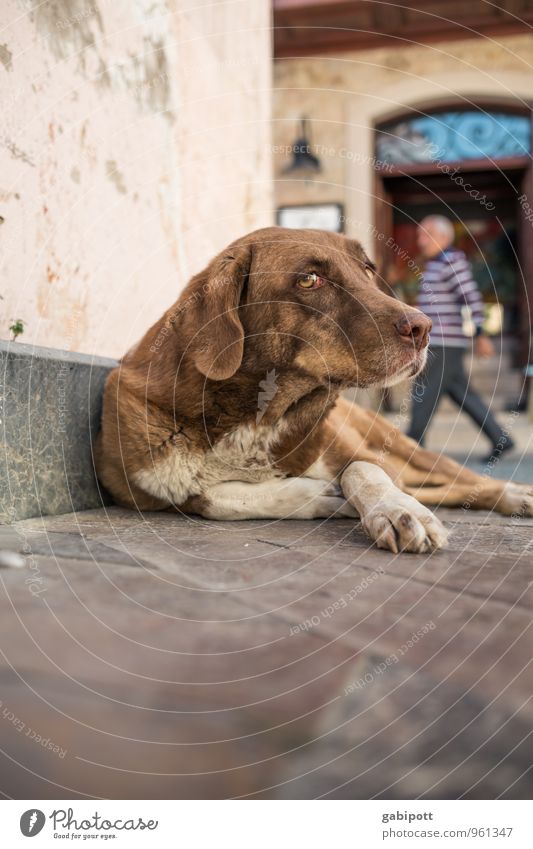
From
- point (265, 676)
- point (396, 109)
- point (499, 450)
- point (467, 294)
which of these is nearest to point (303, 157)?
point (396, 109)

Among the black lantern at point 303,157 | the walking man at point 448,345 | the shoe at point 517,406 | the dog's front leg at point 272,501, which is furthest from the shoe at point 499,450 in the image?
the black lantern at point 303,157

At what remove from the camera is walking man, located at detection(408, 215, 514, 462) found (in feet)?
19.6

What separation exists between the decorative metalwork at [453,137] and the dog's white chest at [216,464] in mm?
8756

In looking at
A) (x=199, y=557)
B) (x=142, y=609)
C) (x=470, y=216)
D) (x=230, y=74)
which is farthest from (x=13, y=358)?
(x=470, y=216)

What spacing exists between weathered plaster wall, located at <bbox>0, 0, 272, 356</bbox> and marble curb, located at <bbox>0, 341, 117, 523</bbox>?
34cm

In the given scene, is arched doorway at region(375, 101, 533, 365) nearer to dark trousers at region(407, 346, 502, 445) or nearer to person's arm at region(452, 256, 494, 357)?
person's arm at region(452, 256, 494, 357)

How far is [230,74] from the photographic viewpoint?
604 cm

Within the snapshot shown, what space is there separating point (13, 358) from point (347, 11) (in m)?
9.03

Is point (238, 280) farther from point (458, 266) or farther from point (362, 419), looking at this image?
point (458, 266)

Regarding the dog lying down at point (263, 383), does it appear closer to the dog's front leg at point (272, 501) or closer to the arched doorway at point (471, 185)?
the dog's front leg at point (272, 501)

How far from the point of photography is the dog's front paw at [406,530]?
2.17 meters

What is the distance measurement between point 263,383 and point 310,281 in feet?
1.30

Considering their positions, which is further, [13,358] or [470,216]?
[470,216]

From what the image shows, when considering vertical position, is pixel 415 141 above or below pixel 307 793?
above
